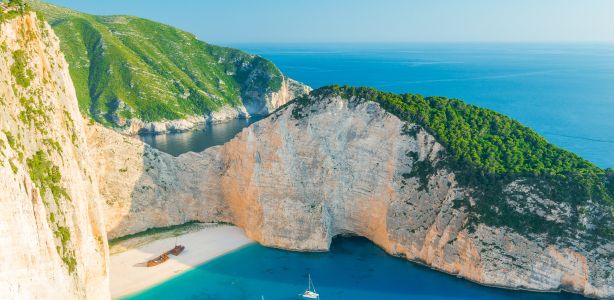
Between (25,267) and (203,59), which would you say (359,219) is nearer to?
(25,267)

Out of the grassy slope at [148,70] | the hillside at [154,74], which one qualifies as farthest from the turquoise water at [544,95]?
the grassy slope at [148,70]

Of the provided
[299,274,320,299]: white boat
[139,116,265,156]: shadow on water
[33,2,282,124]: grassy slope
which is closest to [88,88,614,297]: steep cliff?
[299,274,320,299]: white boat

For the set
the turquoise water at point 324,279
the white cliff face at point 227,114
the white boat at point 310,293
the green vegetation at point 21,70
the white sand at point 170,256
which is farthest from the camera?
the white cliff face at point 227,114

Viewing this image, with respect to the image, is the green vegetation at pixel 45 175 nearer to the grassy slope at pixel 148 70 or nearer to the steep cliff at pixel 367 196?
the steep cliff at pixel 367 196

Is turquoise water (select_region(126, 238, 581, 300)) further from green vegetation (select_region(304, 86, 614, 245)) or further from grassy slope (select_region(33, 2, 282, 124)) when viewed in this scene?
grassy slope (select_region(33, 2, 282, 124))

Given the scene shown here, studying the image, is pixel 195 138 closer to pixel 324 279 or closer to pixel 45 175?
pixel 324 279

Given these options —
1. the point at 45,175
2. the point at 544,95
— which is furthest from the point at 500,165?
the point at 544,95

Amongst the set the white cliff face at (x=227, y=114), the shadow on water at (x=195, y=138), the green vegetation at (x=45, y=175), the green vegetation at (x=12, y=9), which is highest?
the green vegetation at (x=12, y=9)
